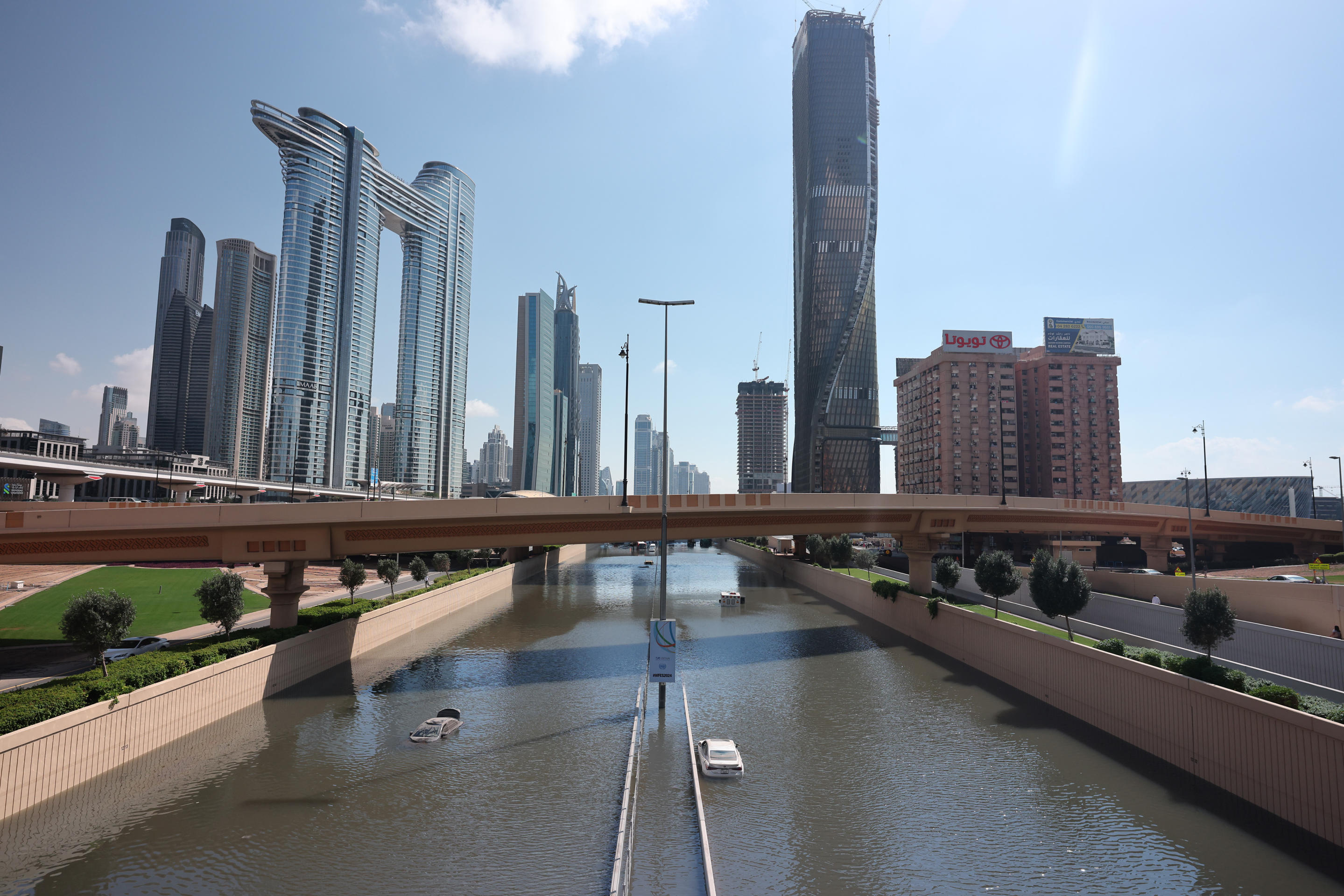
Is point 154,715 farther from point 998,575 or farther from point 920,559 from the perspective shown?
point 920,559

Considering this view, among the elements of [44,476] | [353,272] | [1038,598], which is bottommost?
[1038,598]

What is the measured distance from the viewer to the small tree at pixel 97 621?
24266 mm

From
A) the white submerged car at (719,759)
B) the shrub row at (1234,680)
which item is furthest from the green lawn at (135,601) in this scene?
the shrub row at (1234,680)

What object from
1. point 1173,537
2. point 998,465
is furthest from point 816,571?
point 998,465

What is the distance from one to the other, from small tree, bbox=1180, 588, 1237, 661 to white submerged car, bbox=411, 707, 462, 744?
99.7 ft

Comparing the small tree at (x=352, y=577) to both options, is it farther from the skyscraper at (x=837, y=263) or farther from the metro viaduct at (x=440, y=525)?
the skyscraper at (x=837, y=263)

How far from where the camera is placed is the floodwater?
52.7 ft

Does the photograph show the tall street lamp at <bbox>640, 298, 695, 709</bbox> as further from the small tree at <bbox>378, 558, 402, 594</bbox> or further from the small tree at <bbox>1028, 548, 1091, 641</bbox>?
the small tree at <bbox>378, 558, 402, 594</bbox>

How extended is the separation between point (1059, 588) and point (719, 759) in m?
23.2

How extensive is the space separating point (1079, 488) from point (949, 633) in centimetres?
10964

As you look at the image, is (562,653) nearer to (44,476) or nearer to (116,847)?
(116,847)

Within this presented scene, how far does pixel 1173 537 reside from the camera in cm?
6750

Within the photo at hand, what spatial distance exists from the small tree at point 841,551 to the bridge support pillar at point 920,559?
21985 mm

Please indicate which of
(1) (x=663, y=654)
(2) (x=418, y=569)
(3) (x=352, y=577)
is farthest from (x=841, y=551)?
(1) (x=663, y=654)
